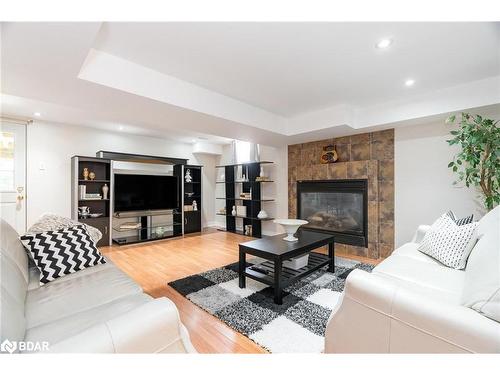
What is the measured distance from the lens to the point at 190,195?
18.4 ft

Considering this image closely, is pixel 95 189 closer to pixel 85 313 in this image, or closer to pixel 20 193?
pixel 20 193

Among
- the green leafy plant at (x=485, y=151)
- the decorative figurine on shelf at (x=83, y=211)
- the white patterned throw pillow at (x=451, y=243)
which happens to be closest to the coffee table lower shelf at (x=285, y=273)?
the white patterned throw pillow at (x=451, y=243)

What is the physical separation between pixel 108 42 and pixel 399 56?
236cm

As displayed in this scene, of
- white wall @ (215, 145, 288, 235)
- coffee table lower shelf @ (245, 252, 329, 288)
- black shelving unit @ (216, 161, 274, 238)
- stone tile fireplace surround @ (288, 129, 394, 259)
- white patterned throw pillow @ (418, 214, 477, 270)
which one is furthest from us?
black shelving unit @ (216, 161, 274, 238)

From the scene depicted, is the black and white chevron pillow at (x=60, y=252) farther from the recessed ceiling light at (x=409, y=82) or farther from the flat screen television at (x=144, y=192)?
the recessed ceiling light at (x=409, y=82)

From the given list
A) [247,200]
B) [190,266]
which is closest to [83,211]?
[190,266]

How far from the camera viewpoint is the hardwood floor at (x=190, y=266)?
61.1 inches

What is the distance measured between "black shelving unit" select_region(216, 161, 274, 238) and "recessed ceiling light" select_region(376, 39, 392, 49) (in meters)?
3.13

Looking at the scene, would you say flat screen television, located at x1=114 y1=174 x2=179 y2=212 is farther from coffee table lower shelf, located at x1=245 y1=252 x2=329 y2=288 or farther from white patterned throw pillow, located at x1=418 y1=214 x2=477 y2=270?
white patterned throw pillow, located at x1=418 y1=214 x2=477 y2=270

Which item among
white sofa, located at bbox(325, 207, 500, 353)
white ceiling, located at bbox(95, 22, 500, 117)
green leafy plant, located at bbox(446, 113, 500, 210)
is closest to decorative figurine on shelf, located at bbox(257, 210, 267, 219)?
white ceiling, located at bbox(95, 22, 500, 117)

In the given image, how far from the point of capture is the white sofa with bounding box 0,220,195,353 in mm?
762
